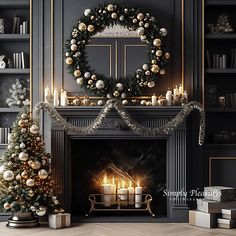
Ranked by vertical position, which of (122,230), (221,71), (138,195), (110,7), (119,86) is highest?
(110,7)

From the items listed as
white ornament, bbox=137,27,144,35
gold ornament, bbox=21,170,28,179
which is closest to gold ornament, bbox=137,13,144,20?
white ornament, bbox=137,27,144,35

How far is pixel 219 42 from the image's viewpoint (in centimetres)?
668

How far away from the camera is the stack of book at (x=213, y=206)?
582 cm

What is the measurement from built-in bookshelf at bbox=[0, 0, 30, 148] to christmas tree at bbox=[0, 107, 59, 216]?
2.18 ft

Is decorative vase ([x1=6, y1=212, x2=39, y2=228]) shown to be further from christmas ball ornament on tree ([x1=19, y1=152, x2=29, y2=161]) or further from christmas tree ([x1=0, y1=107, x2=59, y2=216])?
christmas ball ornament on tree ([x1=19, y1=152, x2=29, y2=161])

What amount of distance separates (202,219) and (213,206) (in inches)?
7.6

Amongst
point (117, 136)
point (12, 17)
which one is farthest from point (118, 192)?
point (12, 17)

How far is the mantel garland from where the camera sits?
6.00m

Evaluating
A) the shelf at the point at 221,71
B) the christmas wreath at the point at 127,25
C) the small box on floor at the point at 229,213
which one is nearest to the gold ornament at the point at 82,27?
the christmas wreath at the point at 127,25

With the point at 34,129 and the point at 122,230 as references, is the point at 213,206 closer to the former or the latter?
the point at 122,230

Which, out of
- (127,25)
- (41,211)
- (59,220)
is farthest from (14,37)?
(59,220)

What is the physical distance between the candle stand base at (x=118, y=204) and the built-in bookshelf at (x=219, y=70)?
110 cm

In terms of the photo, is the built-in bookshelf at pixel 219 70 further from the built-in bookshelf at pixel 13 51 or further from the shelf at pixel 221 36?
the built-in bookshelf at pixel 13 51

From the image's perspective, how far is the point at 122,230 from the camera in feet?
18.4
